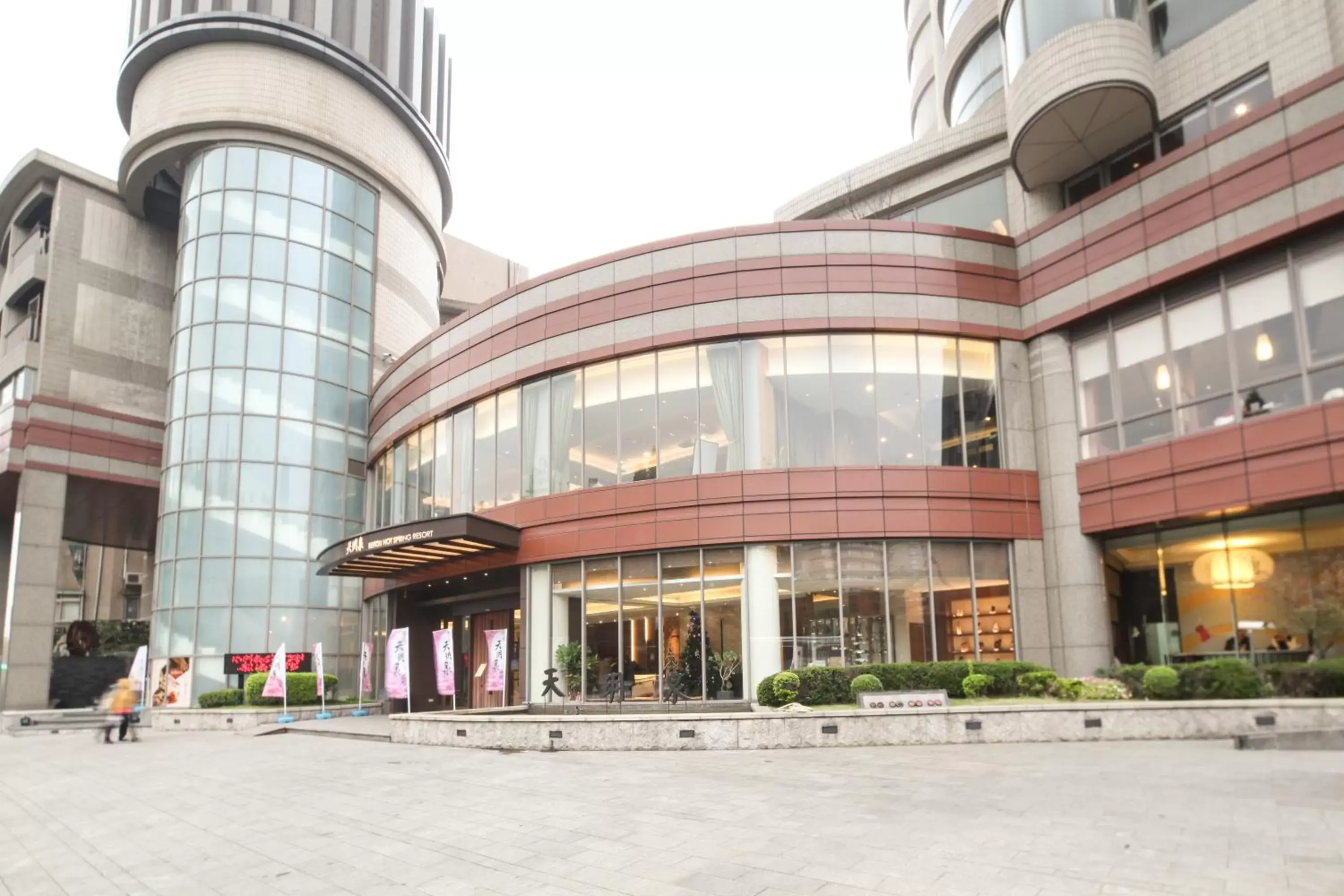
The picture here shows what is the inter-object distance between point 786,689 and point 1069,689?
586 cm

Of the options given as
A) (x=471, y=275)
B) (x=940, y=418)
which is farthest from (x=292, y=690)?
(x=471, y=275)

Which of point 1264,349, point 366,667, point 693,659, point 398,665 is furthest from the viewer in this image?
point 366,667

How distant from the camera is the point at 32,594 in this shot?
37.0 metres

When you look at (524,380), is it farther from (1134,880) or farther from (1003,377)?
(1134,880)

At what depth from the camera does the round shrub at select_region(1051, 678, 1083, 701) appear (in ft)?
62.4

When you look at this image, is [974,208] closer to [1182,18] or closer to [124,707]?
[1182,18]

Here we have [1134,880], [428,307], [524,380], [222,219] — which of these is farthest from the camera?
[428,307]

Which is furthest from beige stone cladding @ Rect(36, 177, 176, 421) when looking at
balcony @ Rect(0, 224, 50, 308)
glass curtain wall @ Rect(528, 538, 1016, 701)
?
glass curtain wall @ Rect(528, 538, 1016, 701)

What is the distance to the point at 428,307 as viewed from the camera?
46.0m

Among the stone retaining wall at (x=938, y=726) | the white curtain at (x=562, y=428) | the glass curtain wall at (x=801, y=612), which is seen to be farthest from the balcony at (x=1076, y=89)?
the stone retaining wall at (x=938, y=726)

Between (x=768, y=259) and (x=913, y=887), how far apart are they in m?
19.1

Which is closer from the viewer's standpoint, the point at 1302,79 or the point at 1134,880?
the point at 1134,880

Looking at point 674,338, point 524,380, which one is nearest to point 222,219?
point 524,380

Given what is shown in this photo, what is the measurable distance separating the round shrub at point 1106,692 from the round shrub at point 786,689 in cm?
588
